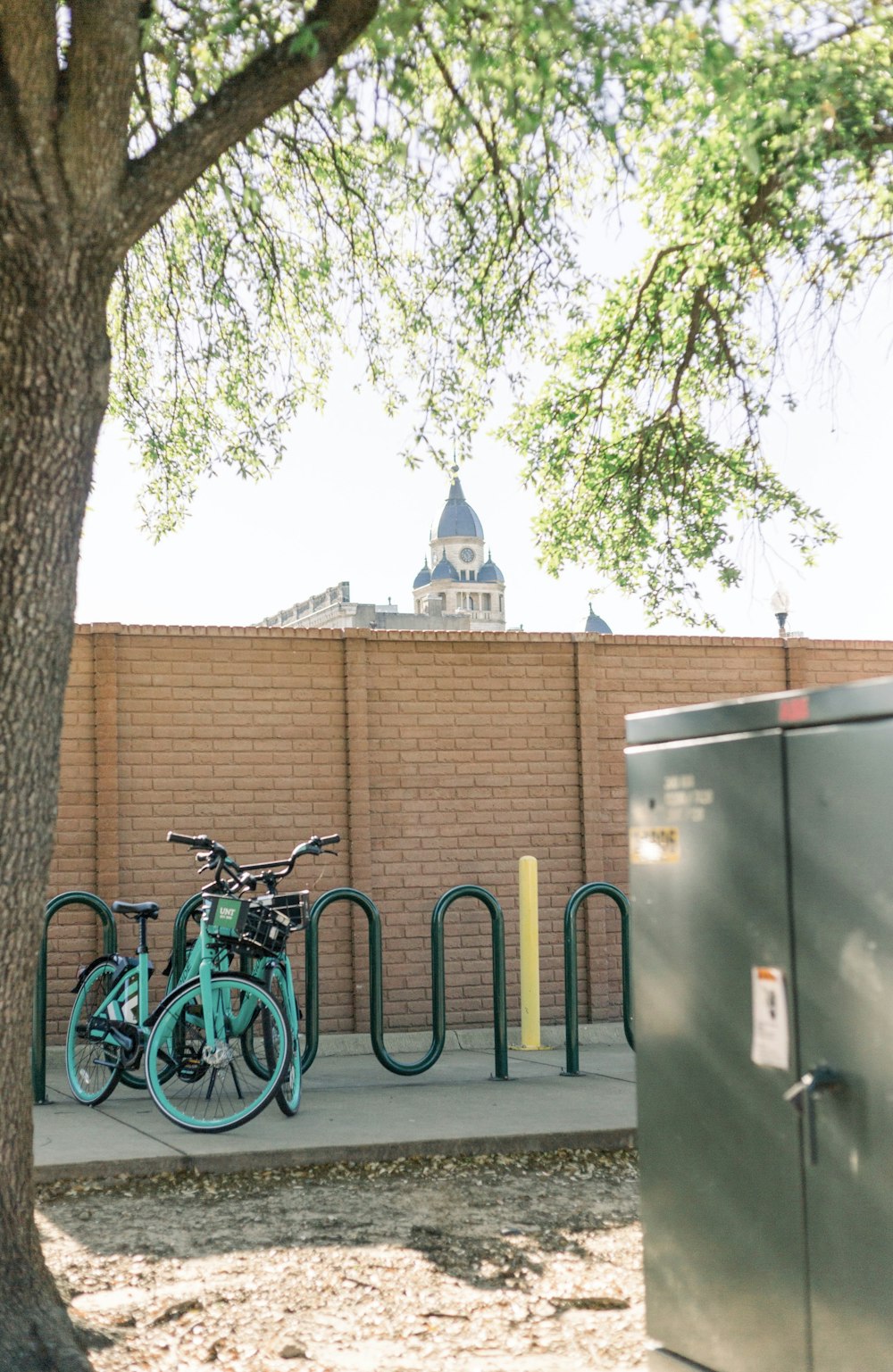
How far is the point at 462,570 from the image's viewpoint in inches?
7682

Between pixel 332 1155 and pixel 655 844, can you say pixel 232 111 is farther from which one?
pixel 332 1155

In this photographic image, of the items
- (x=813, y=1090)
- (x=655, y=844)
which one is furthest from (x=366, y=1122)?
(x=813, y=1090)

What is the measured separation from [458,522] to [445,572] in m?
7.42

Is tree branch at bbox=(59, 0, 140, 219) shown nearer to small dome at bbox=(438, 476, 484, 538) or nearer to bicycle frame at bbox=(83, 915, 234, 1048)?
bicycle frame at bbox=(83, 915, 234, 1048)

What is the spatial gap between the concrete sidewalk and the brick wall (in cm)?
114

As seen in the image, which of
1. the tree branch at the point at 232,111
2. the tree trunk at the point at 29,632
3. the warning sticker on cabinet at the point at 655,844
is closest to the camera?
the warning sticker on cabinet at the point at 655,844

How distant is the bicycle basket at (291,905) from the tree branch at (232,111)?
386 cm

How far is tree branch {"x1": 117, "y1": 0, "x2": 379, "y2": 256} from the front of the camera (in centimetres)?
Result: 436

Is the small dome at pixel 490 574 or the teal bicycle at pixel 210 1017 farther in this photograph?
the small dome at pixel 490 574

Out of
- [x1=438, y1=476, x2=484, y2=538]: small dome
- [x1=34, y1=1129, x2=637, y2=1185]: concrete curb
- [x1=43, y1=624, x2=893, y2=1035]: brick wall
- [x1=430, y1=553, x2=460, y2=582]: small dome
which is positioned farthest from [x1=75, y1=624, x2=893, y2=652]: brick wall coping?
[x1=438, y1=476, x2=484, y2=538]: small dome

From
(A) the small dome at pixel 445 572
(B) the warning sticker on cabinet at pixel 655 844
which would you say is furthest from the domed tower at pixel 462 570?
(B) the warning sticker on cabinet at pixel 655 844

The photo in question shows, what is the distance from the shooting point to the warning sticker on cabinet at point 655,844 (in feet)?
10.3

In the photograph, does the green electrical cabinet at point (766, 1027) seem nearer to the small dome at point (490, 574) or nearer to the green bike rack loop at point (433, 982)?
the green bike rack loop at point (433, 982)

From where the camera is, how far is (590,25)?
19.6ft
